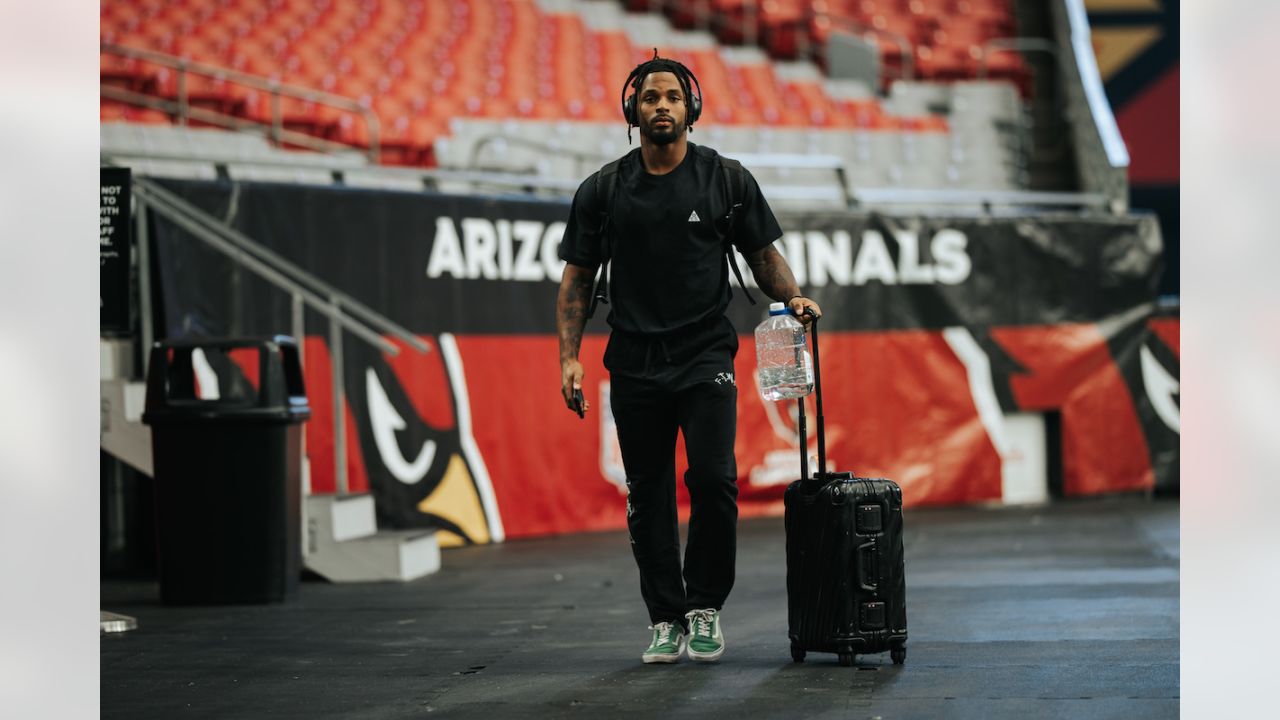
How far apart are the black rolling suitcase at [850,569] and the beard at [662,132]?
29.5 inches

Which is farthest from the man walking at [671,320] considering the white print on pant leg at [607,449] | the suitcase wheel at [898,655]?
the white print on pant leg at [607,449]

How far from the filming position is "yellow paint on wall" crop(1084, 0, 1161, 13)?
58.9 ft

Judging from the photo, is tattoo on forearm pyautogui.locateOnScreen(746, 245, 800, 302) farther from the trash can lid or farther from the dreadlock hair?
the trash can lid

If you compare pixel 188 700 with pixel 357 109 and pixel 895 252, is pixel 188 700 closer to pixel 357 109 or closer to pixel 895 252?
pixel 895 252

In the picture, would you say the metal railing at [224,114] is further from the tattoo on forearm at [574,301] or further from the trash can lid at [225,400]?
the tattoo on forearm at [574,301]

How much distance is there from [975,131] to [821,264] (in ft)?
18.1

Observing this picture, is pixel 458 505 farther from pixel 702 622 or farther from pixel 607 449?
pixel 702 622

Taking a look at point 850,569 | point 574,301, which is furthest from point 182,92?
point 850,569

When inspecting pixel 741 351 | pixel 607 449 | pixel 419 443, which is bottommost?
pixel 607 449

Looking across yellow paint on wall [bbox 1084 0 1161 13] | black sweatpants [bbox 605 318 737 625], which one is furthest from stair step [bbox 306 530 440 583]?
yellow paint on wall [bbox 1084 0 1161 13]

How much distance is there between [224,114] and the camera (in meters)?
13.4

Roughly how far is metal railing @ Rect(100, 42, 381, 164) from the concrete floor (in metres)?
5.32

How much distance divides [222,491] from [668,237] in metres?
3.12
